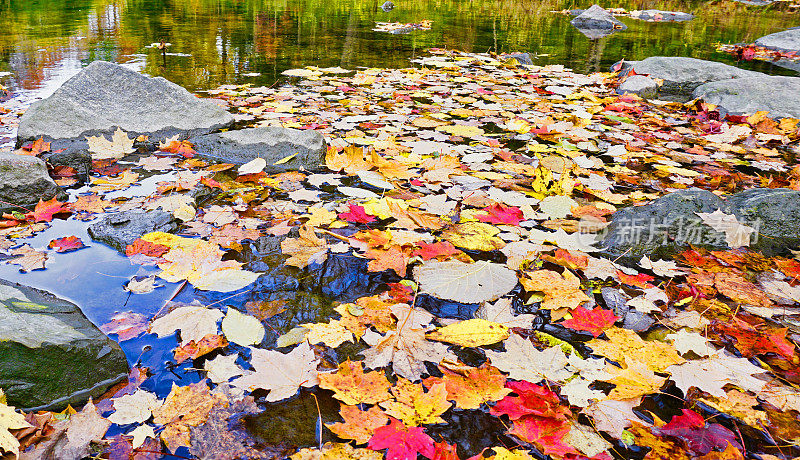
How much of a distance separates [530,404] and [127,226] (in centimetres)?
205

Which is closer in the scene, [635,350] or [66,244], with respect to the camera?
[635,350]

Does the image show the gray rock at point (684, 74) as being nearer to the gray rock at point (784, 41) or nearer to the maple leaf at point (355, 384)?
the gray rock at point (784, 41)

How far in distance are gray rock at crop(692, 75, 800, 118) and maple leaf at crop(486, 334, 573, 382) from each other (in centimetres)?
439

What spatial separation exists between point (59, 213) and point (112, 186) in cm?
37

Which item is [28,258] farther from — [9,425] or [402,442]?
[402,442]

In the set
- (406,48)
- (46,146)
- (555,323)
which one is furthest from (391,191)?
(406,48)

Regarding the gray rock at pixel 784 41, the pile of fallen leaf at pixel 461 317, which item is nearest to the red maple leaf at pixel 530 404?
the pile of fallen leaf at pixel 461 317

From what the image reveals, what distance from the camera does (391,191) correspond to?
9.29ft

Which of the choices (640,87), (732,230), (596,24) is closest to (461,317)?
(732,230)

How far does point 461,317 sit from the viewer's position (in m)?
1.85

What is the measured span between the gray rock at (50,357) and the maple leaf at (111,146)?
6.13ft

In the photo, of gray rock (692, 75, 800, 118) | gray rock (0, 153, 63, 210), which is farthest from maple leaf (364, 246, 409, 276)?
gray rock (692, 75, 800, 118)

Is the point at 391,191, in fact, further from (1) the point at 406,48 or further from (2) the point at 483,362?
(1) the point at 406,48

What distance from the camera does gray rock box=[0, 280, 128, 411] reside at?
1348 mm
